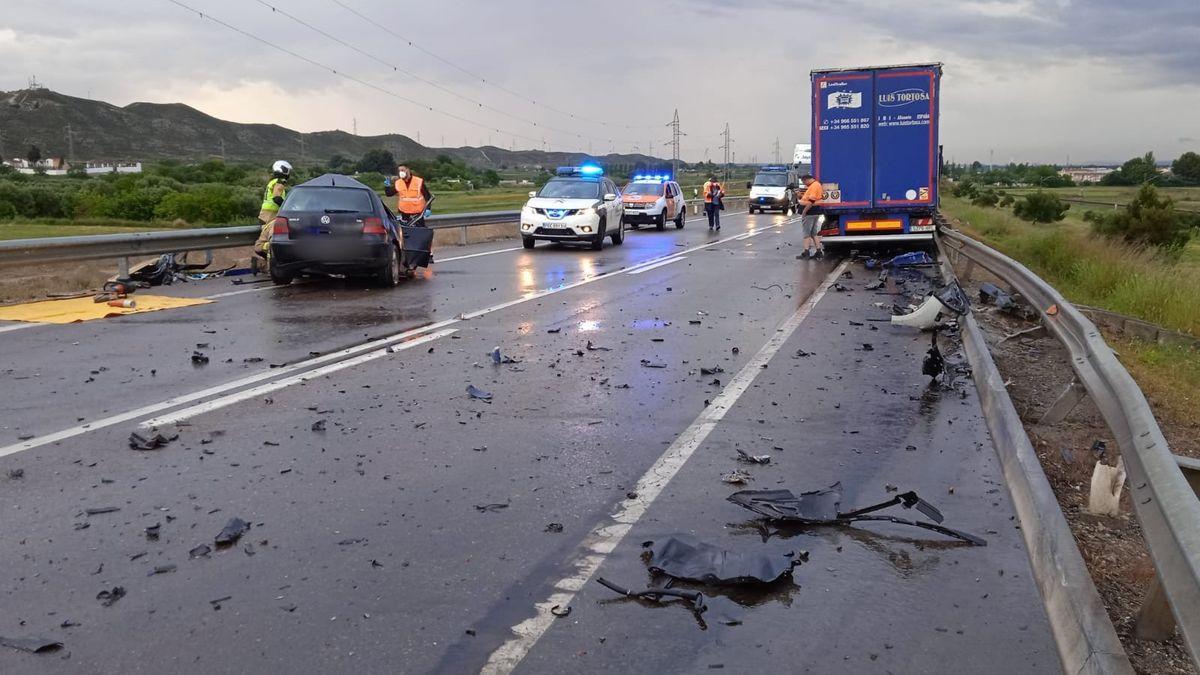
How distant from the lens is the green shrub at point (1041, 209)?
5871 cm

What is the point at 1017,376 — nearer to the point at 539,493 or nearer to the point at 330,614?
the point at 539,493

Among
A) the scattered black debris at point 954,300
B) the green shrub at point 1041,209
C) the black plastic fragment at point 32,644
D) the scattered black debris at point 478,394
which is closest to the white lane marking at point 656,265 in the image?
the scattered black debris at point 954,300

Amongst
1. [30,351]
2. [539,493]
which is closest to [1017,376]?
[539,493]

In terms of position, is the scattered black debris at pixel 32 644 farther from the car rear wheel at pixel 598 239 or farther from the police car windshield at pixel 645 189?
the police car windshield at pixel 645 189

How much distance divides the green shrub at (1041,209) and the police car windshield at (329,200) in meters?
50.6

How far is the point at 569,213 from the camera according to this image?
2430 centimetres

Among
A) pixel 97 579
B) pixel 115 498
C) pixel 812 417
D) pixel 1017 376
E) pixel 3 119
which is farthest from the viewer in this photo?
pixel 3 119

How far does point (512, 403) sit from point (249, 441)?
201 cm

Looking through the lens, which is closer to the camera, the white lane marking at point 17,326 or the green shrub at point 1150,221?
the white lane marking at point 17,326

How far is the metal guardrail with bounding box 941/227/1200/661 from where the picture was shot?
2.89 m

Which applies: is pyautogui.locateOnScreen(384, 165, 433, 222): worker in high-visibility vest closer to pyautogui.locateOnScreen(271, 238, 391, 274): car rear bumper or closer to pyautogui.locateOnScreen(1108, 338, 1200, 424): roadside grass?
pyautogui.locateOnScreen(271, 238, 391, 274): car rear bumper

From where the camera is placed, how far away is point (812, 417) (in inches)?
293

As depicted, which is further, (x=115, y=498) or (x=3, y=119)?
(x=3, y=119)

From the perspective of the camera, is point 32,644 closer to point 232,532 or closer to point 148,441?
point 232,532
